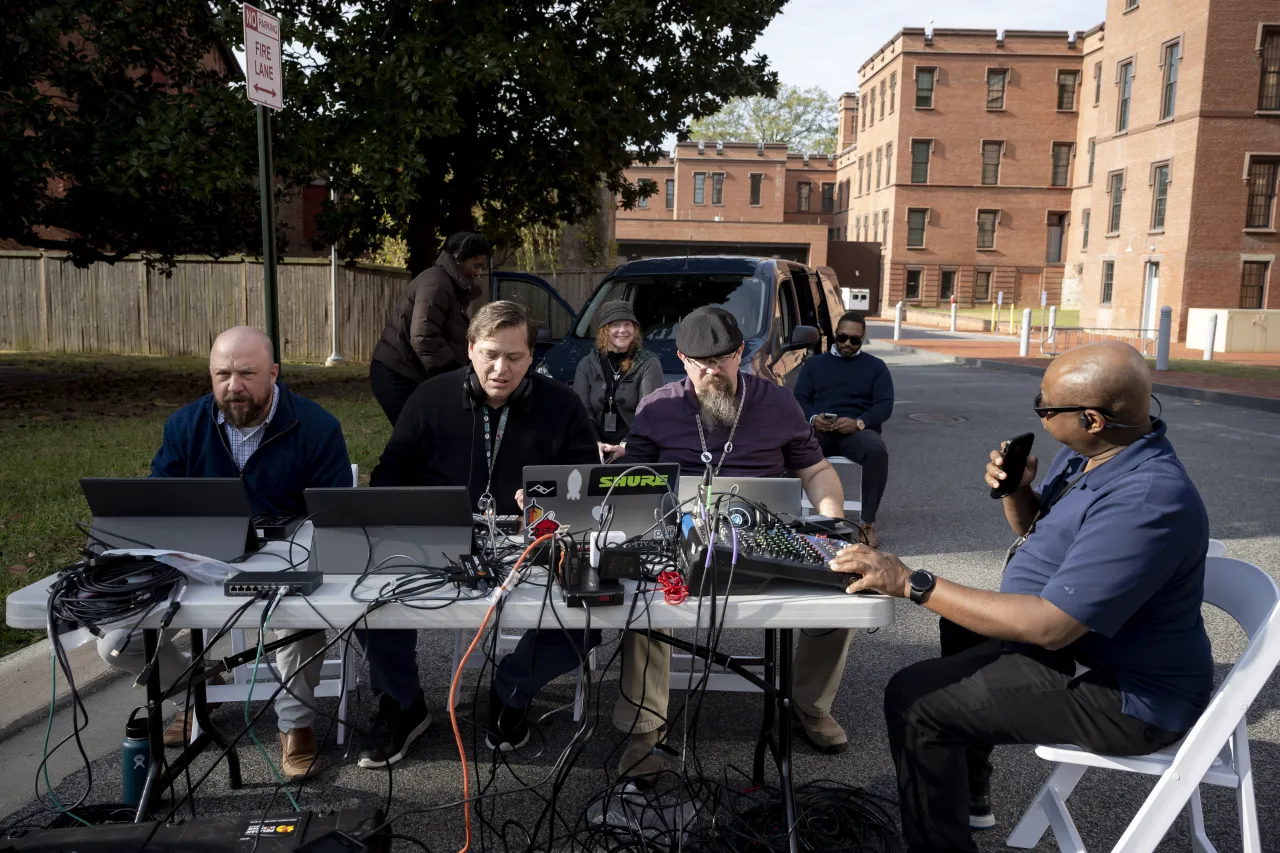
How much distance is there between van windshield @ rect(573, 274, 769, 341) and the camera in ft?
28.2

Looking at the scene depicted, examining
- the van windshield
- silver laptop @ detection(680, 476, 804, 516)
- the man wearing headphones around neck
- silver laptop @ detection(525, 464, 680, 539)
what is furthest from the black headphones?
the van windshield

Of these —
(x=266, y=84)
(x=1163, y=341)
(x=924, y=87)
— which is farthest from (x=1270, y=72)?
(x=266, y=84)

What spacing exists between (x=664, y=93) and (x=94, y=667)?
38.9 feet

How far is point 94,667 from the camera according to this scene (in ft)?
14.4

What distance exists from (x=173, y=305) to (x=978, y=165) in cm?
4550

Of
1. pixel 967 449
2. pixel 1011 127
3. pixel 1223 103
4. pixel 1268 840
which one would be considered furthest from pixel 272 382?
pixel 1011 127

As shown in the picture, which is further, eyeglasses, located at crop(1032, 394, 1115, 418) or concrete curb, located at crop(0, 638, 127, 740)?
concrete curb, located at crop(0, 638, 127, 740)

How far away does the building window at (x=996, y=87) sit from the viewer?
5253 cm

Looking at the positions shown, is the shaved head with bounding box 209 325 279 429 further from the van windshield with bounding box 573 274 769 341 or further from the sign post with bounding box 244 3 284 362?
the van windshield with bounding box 573 274 769 341

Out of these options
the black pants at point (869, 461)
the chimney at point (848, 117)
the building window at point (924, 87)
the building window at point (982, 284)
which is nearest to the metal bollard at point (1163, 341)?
the black pants at point (869, 461)

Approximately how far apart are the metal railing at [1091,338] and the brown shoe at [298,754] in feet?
78.2

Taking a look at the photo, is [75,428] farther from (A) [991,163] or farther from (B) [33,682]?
(A) [991,163]

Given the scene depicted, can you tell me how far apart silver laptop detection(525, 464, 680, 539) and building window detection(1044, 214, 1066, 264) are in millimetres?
56175

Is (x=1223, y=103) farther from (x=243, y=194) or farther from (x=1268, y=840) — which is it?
(x=1268, y=840)
